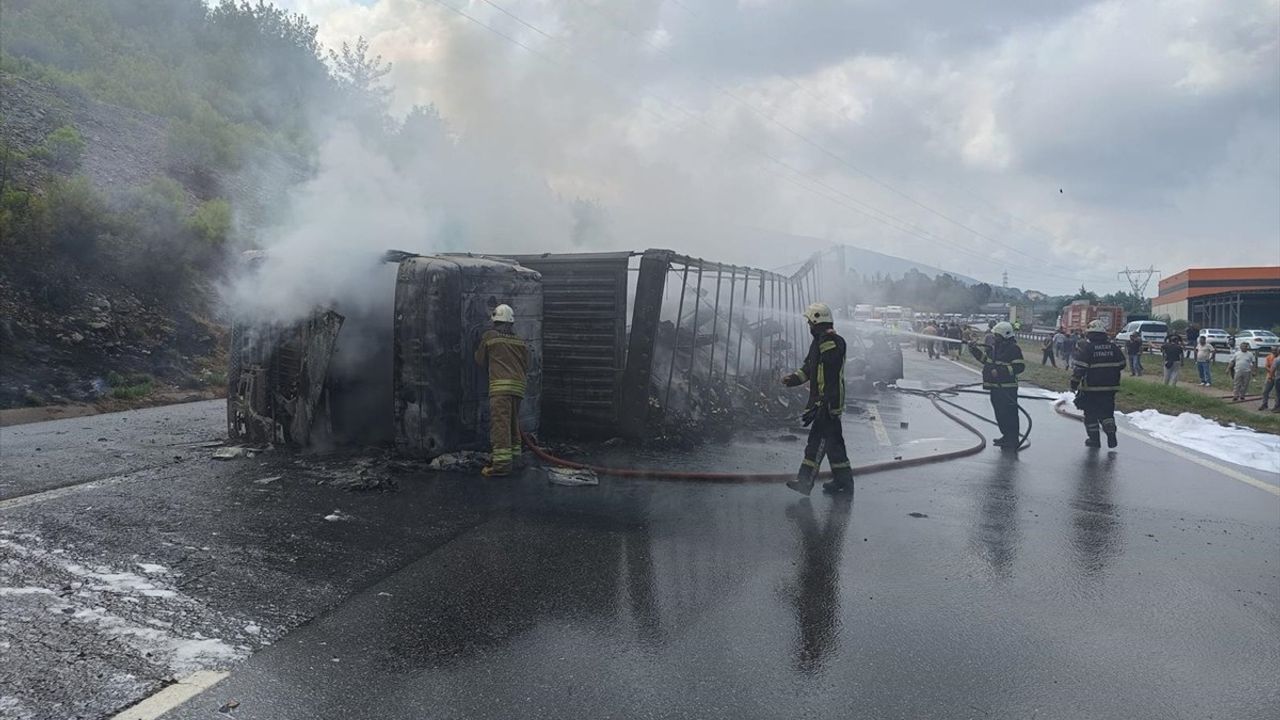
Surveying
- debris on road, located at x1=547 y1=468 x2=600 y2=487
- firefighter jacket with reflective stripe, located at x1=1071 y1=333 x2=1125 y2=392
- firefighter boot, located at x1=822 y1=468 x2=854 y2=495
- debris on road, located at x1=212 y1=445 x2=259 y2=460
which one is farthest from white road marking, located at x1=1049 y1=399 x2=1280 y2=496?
debris on road, located at x1=212 y1=445 x2=259 y2=460

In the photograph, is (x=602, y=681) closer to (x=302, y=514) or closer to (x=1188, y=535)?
(x=302, y=514)

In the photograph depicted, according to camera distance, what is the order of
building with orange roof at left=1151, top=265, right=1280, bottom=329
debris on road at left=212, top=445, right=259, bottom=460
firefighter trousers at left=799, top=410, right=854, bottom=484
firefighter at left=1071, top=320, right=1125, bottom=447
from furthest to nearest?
building with orange roof at left=1151, top=265, right=1280, bottom=329
firefighter at left=1071, top=320, right=1125, bottom=447
debris on road at left=212, top=445, right=259, bottom=460
firefighter trousers at left=799, top=410, right=854, bottom=484

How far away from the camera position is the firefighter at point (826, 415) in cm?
696

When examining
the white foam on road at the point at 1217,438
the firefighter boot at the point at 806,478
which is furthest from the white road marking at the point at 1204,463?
the firefighter boot at the point at 806,478

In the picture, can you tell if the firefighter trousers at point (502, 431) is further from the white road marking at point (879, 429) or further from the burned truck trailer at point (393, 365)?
the white road marking at point (879, 429)

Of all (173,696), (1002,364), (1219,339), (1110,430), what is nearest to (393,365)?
(173,696)

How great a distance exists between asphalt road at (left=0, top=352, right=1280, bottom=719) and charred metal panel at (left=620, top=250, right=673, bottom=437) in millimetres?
1985

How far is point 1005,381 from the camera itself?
9.89 m

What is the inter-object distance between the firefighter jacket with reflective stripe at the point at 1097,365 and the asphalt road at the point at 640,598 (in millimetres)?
3113

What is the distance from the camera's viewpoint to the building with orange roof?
4959 centimetres

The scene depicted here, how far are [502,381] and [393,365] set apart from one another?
3.98 ft

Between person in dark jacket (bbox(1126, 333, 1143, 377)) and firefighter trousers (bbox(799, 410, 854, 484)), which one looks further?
person in dark jacket (bbox(1126, 333, 1143, 377))

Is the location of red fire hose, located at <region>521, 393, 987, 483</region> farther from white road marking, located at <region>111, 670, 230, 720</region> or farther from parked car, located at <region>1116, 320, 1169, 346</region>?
parked car, located at <region>1116, 320, 1169, 346</region>

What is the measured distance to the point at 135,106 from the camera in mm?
25469
